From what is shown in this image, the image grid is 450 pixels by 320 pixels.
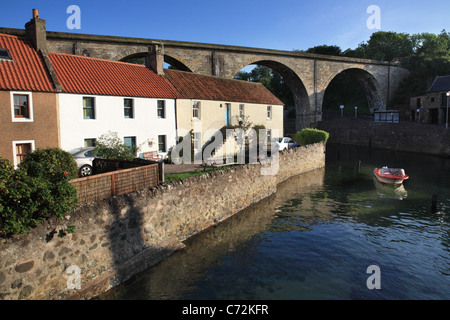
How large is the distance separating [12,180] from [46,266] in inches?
88.3

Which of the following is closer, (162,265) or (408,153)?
(162,265)

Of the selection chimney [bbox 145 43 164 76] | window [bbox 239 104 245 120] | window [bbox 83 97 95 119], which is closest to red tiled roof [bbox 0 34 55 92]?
window [bbox 83 97 95 119]

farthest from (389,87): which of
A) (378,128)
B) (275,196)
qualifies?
(275,196)

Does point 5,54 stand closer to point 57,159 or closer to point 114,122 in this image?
point 114,122

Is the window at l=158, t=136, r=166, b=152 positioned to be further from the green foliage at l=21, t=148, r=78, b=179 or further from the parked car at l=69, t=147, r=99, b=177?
the green foliage at l=21, t=148, r=78, b=179

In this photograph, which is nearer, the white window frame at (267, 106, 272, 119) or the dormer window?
the dormer window

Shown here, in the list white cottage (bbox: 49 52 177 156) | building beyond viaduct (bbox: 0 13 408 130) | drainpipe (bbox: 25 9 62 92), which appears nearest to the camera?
white cottage (bbox: 49 52 177 156)

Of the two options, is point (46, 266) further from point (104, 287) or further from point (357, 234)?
point (357, 234)

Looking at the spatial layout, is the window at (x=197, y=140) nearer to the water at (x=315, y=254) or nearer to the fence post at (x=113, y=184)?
the water at (x=315, y=254)

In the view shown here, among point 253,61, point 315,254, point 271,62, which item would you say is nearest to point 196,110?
point 315,254

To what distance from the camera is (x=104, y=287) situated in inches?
364

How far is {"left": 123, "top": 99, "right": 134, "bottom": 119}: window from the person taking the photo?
2268cm

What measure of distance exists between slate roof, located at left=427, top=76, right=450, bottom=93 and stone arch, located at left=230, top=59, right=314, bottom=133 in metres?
18.8

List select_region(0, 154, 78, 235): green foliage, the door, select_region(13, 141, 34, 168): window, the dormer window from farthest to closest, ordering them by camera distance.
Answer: the door
the dormer window
select_region(13, 141, 34, 168): window
select_region(0, 154, 78, 235): green foliage
